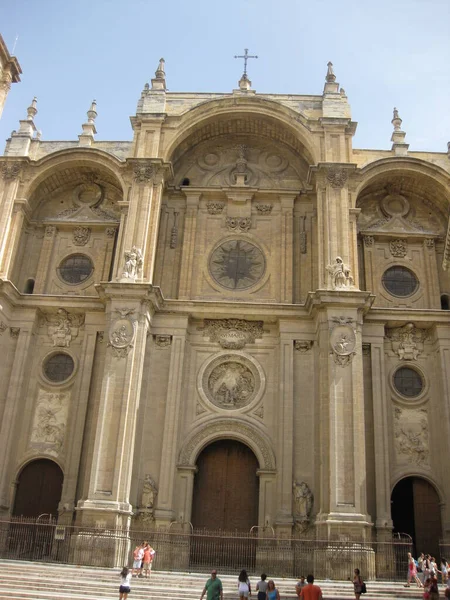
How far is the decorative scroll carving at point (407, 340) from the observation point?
22828 mm

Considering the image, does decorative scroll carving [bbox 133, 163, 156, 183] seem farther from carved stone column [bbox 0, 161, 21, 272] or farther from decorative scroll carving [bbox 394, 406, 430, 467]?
decorative scroll carving [bbox 394, 406, 430, 467]

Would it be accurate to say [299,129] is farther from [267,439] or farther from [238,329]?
[267,439]

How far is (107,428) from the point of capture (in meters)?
19.9

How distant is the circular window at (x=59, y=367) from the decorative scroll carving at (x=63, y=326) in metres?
0.46

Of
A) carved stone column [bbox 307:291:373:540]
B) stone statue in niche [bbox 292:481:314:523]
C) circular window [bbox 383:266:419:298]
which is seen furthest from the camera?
circular window [bbox 383:266:419:298]

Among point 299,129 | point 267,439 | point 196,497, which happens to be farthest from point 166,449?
point 299,129

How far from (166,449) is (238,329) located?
17.0 ft

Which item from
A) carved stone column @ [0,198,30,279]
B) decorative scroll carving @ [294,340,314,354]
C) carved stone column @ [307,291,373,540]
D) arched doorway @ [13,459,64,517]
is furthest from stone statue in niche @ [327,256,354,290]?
carved stone column @ [0,198,30,279]

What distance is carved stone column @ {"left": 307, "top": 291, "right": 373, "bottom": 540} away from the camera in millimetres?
18797

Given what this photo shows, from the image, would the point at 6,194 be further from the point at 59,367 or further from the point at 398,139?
the point at 398,139

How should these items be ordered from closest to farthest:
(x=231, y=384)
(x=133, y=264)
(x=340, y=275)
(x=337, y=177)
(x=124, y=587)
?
(x=124, y=587) < (x=340, y=275) < (x=133, y=264) < (x=231, y=384) < (x=337, y=177)

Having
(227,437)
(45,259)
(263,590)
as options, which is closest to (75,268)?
(45,259)

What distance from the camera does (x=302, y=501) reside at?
2027 cm

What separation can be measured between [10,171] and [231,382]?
12.1m
